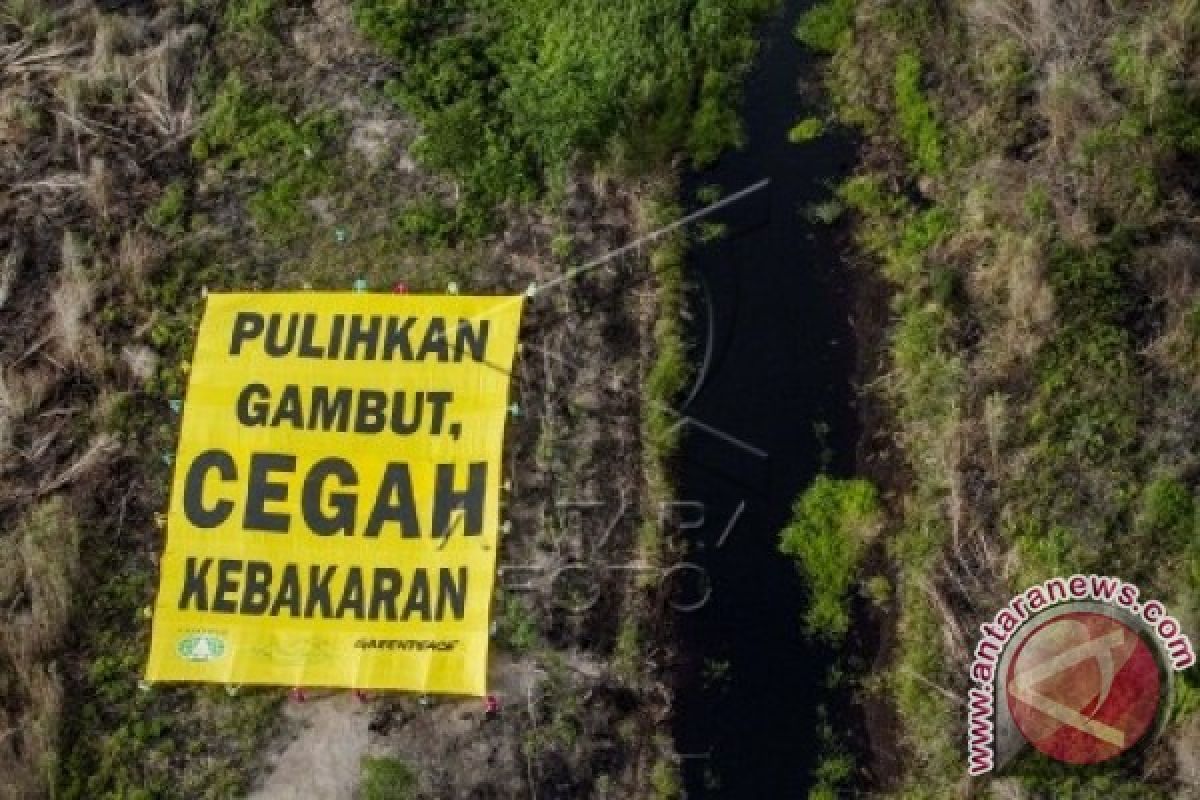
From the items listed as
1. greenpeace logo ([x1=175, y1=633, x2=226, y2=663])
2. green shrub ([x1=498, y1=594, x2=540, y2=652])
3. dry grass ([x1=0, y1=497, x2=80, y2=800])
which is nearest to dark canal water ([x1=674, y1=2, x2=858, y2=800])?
green shrub ([x1=498, y1=594, x2=540, y2=652])

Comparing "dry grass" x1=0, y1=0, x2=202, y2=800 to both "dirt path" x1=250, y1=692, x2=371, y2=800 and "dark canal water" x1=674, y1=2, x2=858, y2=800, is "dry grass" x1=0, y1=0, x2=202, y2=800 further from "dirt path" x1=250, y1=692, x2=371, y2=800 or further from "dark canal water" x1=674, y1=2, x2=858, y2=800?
"dark canal water" x1=674, y1=2, x2=858, y2=800

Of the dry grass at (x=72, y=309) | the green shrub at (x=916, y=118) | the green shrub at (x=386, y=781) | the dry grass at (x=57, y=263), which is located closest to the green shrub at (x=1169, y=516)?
the green shrub at (x=916, y=118)

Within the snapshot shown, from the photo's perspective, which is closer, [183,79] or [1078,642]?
[1078,642]

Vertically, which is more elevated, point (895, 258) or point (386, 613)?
point (895, 258)

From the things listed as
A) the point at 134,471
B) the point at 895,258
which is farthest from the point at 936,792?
the point at 134,471

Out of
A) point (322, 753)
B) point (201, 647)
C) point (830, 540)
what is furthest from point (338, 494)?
point (830, 540)

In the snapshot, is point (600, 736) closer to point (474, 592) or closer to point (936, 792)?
point (474, 592)
